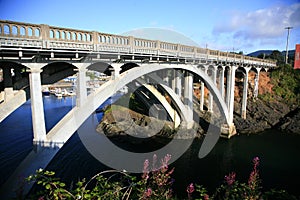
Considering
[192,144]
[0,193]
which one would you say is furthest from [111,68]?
[192,144]

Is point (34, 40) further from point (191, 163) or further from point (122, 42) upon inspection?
point (191, 163)

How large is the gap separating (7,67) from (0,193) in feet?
12.2

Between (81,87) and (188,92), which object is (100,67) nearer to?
(81,87)

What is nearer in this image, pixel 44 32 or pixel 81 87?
pixel 44 32

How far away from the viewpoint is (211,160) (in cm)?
1567

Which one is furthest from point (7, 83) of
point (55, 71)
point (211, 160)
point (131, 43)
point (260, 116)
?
point (260, 116)

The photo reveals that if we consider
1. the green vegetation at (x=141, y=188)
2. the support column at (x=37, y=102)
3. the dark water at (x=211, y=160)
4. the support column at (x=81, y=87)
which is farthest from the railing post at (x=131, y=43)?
the green vegetation at (x=141, y=188)

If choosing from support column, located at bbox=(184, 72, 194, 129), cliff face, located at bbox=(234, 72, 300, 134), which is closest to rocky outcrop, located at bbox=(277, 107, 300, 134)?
cliff face, located at bbox=(234, 72, 300, 134)

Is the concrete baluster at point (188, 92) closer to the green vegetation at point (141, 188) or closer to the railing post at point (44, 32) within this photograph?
the railing post at point (44, 32)

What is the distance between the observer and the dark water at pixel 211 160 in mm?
12797

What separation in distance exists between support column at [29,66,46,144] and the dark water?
4.31 m

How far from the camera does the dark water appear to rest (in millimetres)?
12797

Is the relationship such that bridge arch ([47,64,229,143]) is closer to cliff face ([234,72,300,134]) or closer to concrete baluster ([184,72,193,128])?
concrete baluster ([184,72,193,128])

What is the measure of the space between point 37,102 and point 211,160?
42.9 feet
